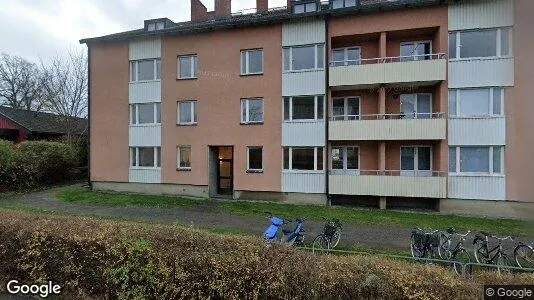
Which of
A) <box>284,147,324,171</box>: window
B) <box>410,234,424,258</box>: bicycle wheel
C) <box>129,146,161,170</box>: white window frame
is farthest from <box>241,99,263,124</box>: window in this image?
<box>410,234,424,258</box>: bicycle wheel

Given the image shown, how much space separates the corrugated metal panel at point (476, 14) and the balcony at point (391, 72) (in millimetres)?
1545

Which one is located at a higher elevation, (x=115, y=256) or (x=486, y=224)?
(x=115, y=256)

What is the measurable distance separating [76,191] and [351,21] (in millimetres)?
17774

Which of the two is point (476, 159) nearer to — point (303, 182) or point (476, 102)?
point (476, 102)

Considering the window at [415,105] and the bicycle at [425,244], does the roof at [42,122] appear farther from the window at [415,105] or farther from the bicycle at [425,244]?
the bicycle at [425,244]

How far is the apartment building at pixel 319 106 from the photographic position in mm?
13500

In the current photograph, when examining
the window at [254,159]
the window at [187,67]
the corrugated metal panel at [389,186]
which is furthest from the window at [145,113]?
the corrugated metal panel at [389,186]

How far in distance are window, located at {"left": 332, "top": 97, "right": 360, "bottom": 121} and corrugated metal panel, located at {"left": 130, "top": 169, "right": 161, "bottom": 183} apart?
1039 centimetres

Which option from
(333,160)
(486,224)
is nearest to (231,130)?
(333,160)

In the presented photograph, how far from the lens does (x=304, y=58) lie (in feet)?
51.7

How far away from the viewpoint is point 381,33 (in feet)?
48.3

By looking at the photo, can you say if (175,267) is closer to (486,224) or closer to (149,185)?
(486,224)

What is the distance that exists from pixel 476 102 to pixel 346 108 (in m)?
5.67

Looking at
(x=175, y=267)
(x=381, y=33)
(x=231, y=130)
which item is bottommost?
(x=175, y=267)
